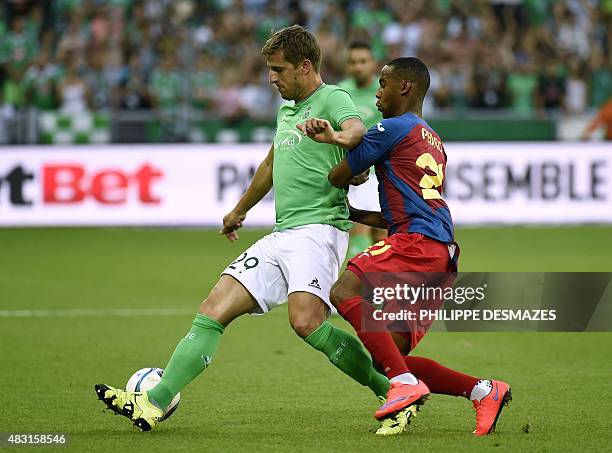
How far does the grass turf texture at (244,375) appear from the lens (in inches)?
249

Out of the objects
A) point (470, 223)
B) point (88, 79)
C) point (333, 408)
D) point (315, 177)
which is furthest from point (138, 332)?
point (88, 79)

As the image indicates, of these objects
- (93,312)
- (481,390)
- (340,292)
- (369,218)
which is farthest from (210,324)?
(93,312)

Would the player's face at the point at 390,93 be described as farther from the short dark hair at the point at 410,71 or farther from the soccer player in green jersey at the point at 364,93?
the soccer player in green jersey at the point at 364,93

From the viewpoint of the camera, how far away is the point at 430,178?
21.1ft

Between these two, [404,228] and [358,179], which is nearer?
[404,228]

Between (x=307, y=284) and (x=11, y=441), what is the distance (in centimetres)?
167

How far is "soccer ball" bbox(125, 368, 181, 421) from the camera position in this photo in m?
6.46

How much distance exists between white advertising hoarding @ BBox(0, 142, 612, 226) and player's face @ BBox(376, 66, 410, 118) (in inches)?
469

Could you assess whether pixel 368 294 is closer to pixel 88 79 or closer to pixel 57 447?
pixel 57 447

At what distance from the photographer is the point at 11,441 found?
20.0 feet

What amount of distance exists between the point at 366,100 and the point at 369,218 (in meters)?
4.12

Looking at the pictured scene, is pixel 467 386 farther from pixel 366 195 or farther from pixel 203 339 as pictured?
pixel 366 195

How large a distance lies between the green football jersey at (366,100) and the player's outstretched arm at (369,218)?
3.79m

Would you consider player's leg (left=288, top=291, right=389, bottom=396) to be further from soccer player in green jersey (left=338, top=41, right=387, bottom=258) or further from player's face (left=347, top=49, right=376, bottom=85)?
player's face (left=347, top=49, right=376, bottom=85)
